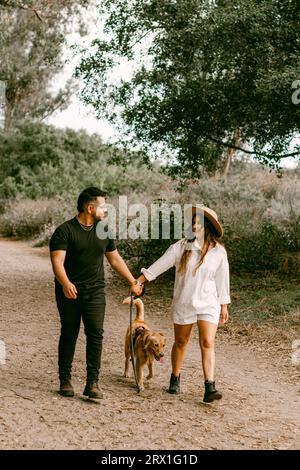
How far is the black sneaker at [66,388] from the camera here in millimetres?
6273

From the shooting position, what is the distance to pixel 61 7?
703 inches

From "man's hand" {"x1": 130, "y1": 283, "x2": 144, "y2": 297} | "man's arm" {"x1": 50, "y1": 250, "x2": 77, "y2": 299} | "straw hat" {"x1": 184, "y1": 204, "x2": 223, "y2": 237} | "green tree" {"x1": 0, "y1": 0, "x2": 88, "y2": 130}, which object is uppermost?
"green tree" {"x1": 0, "y1": 0, "x2": 88, "y2": 130}

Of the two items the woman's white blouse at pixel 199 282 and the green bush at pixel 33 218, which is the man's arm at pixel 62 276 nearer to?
the woman's white blouse at pixel 199 282

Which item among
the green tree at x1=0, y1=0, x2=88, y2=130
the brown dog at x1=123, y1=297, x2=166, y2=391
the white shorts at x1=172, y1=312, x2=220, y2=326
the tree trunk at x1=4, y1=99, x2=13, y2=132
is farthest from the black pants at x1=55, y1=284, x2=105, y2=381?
the tree trunk at x1=4, y1=99, x2=13, y2=132

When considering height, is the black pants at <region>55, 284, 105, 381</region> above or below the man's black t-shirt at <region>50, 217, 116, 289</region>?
below

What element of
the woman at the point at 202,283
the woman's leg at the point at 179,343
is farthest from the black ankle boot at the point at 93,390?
the woman at the point at 202,283

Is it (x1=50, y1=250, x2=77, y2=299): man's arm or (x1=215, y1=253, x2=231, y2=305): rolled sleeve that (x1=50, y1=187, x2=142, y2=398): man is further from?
(x1=215, y1=253, x2=231, y2=305): rolled sleeve

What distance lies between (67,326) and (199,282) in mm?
1311

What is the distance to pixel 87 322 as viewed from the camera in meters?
6.26

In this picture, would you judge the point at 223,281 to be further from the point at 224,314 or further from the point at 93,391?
the point at 93,391

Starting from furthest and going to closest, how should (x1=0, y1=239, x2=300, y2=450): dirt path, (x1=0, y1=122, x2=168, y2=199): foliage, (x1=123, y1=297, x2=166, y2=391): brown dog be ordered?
1. (x1=0, y1=122, x2=168, y2=199): foliage
2. (x1=123, y1=297, x2=166, y2=391): brown dog
3. (x1=0, y1=239, x2=300, y2=450): dirt path

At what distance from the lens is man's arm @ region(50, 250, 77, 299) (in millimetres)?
5992

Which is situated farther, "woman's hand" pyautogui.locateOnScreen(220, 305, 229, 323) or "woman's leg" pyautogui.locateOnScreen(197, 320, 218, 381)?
"woman's hand" pyautogui.locateOnScreen(220, 305, 229, 323)

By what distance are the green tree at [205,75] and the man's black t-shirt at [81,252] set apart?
16.1 feet
